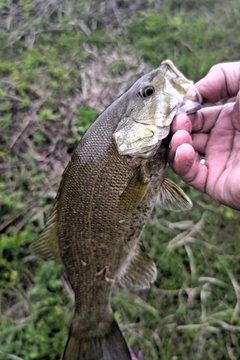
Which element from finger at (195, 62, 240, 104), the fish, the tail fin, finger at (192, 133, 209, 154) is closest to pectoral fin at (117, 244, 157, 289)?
the fish

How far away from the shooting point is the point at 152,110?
63.0 inches

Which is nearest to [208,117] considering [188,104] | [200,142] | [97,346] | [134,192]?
[200,142]

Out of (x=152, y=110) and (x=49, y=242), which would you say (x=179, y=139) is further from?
(x=49, y=242)

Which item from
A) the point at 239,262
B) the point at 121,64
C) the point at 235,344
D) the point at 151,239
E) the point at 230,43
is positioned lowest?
the point at 235,344

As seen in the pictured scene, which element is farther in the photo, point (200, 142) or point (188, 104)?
point (200, 142)

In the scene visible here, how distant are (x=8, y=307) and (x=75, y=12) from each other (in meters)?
2.58

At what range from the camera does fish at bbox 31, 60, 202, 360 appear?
63.6 inches

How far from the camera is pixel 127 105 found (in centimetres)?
166

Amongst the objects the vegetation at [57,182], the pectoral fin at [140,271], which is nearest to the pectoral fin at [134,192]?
the pectoral fin at [140,271]

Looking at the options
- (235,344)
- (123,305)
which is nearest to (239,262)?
(235,344)

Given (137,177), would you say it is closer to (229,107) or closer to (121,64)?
(229,107)

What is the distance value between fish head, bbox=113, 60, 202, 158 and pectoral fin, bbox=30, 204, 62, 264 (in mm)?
454

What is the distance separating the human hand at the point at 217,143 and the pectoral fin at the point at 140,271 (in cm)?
45

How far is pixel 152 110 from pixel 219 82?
0.51 m
